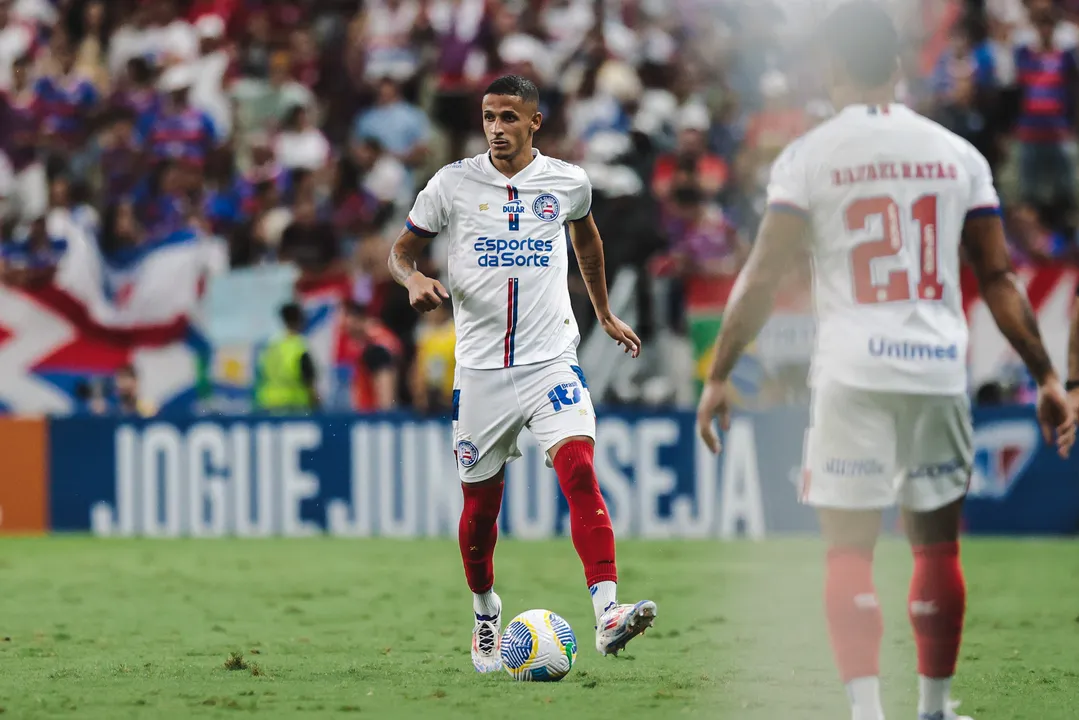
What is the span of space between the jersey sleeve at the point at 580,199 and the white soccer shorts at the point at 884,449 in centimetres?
261

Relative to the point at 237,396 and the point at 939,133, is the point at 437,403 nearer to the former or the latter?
the point at 237,396

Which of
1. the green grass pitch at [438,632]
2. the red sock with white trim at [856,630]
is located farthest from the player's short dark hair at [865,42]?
the green grass pitch at [438,632]

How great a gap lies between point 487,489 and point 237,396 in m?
9.88

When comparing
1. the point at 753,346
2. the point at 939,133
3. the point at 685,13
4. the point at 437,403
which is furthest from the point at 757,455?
the point at 939,133

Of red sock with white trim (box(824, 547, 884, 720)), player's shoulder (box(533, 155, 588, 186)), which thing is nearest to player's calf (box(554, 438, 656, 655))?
player's shoulder (box(533, 155, 588, 186))

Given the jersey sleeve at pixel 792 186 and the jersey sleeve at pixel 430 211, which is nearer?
the jersey sleeve at pixel 792 186

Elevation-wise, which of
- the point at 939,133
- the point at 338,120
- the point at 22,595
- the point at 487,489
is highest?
the point at 338,120

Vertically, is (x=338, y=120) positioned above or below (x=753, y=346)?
above

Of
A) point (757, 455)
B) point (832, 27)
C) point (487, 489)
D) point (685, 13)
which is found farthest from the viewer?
point (685, 13)

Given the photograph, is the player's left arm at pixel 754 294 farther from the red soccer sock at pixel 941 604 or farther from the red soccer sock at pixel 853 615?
the red soccer sock at pixel 941 604

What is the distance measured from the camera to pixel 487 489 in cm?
792

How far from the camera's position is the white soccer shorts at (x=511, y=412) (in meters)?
7.81

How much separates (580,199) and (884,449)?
2853 millimetres

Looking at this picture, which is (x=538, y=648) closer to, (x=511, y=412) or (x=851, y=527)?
(x=511, y=412)
